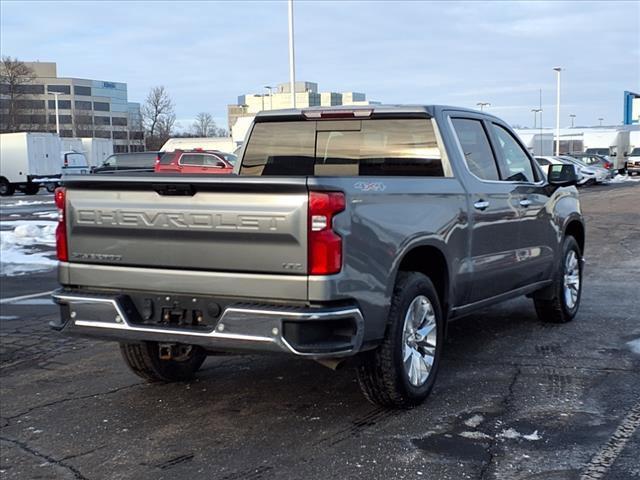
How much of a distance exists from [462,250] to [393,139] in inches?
40.5

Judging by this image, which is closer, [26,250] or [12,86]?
[26,250]

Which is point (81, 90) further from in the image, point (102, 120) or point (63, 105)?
point (102, 120)

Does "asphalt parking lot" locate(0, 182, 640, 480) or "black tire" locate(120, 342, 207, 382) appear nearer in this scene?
"asphalt parking lot" locate(0, 182, 640, 480)

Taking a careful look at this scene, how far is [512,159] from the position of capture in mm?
6742

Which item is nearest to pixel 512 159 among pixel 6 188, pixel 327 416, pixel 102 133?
pixel 327 416

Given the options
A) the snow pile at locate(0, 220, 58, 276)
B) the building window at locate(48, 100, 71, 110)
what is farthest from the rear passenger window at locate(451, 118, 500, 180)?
the building window at locate(48, 100, 71, 110)

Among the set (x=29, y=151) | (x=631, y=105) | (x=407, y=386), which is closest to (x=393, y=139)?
(x=407, y=386)

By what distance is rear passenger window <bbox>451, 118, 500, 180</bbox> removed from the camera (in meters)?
5.95

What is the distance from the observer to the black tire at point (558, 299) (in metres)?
7.26

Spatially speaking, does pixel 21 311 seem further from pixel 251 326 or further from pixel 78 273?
pixel 251 326

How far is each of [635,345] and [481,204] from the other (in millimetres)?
2059

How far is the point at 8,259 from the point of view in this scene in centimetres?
1299

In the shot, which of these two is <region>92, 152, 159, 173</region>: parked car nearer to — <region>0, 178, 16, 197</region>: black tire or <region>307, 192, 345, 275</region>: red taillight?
<region>0, 178, 16, 197</region>: black tire

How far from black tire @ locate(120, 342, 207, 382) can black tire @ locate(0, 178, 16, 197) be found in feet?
106
